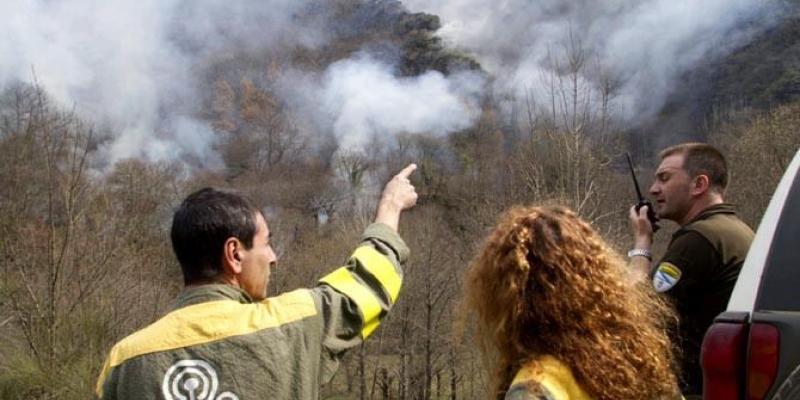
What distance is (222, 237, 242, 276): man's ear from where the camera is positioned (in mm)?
1951

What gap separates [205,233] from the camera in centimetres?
194

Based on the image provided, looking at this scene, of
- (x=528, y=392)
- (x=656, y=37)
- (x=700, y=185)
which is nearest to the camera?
(x=528, y=392)

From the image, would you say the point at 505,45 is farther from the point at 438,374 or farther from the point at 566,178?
the point at 566,178

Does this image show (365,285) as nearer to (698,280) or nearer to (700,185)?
(698,280)

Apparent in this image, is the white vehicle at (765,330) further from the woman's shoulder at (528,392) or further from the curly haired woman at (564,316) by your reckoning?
the woman's shoulder at (528,392)

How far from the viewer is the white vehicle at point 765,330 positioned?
5.51 feet

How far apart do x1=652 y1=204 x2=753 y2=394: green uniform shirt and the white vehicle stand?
1.10 m

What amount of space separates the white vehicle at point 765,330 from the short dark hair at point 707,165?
1412 mm

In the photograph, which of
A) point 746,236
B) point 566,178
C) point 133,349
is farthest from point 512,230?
point 566,178

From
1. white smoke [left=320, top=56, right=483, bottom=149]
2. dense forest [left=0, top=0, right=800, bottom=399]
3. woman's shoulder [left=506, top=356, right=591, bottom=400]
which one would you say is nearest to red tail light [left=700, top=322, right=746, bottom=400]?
woman's shoulder [left=506, top=356, right=591, bottom=400]

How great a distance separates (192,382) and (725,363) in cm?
113

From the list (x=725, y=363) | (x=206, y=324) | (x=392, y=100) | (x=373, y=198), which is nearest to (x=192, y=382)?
(x=206, y=324)

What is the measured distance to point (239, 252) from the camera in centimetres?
197

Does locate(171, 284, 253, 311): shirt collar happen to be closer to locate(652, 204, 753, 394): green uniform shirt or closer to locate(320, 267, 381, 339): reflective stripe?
locate(320, 267, 381, 339): reflective stripe
